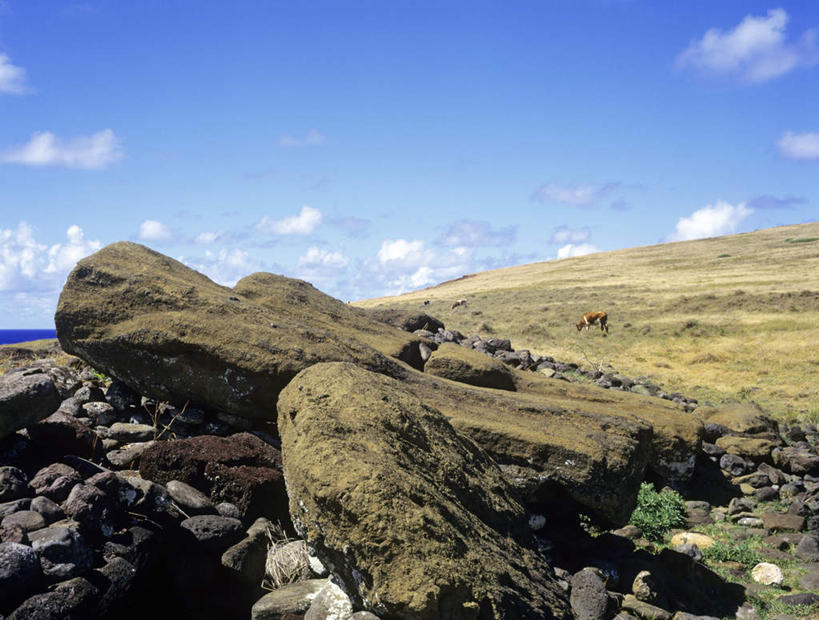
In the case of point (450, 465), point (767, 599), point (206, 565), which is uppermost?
point (450, 465)

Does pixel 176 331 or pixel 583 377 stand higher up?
pixel 176 331

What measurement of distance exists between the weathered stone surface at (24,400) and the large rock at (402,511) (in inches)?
119

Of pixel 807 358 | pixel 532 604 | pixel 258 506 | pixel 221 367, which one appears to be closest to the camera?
pixel 532 604

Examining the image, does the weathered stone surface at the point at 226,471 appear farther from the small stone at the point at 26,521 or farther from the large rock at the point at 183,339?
the small stone at the point at 26,521

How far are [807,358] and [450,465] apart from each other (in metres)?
25.1

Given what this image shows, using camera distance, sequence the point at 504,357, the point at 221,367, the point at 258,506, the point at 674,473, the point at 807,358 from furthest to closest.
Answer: the point at 807,358 < the point at 504,357 < the point at 674,473 < the point at 221,367 < the point at 258,506

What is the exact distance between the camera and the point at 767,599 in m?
8.27

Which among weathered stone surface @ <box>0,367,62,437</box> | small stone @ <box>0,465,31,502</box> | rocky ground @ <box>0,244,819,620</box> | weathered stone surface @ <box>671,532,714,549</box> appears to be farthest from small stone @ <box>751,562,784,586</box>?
weathered stone surface @ <box>0,367,62,437</box>

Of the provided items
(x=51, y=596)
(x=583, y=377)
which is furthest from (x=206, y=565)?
(x=583, y=377)

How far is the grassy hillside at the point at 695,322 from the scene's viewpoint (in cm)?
2467

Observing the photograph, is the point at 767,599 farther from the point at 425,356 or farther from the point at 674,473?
the point at 425,356

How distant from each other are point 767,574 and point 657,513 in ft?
5.85

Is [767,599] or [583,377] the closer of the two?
[767,599]

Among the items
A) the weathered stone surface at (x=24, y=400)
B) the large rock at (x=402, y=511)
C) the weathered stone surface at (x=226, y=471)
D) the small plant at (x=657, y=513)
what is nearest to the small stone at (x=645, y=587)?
the small plant at (x=657, y=513)
